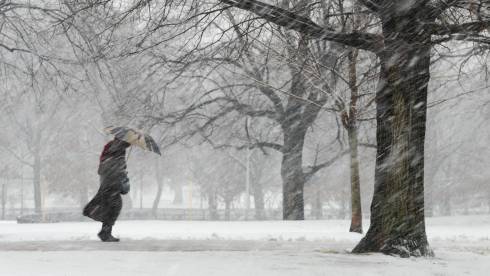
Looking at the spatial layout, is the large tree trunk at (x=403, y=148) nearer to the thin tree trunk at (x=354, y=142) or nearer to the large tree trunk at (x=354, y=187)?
the thin tree trunk at (x=354, y=142)

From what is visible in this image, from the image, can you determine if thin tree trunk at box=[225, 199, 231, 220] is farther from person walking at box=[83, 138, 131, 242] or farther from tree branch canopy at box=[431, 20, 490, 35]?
tree branch canopy at box=[431, 20, 490, 35]

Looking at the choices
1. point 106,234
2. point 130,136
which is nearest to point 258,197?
point 106,234

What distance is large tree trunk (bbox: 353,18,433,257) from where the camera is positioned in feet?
26.7

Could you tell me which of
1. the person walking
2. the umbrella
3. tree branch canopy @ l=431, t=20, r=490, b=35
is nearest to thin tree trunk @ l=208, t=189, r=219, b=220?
the person walking

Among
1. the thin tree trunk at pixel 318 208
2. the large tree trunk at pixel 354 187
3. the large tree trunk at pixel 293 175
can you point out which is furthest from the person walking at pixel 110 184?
the thin tree trunk at pixel 318 208

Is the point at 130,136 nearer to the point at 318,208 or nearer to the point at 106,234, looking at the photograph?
the point at 106,234

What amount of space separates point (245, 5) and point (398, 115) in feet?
7.80

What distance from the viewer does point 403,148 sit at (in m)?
8.16

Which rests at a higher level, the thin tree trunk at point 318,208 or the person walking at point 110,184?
the person walking at point 110,184

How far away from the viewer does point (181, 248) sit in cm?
998

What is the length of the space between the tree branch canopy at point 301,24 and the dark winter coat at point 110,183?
344 cm

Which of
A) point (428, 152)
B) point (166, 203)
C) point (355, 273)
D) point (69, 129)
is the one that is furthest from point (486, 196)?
point (166, 203)

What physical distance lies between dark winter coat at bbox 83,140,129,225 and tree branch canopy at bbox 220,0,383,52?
344 centimetres

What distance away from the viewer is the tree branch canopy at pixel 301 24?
771 centimetres
